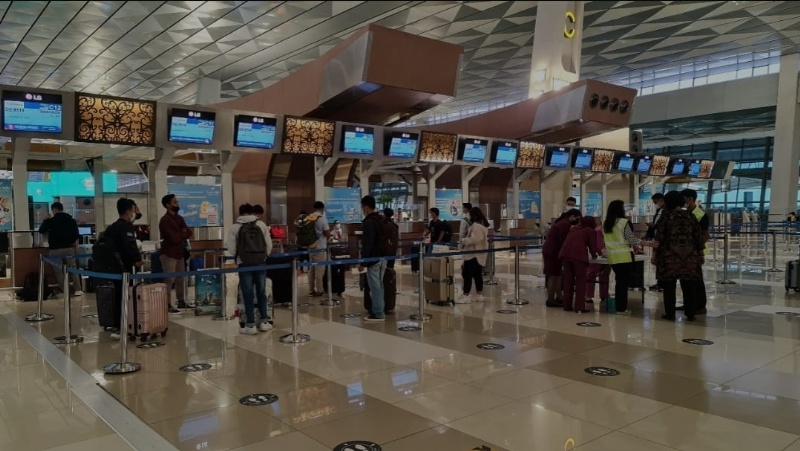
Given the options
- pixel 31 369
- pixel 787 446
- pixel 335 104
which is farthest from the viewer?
pixel 335 104

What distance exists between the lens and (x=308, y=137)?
1081 cm

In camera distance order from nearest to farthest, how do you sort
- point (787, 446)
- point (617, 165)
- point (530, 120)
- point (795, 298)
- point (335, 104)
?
point (787, 446)
point (795, 298)
point (335, 104)
point (530, 120)
point (617, 165)

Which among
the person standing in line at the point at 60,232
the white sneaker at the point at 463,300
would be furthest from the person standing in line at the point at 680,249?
the person standing in line at the point at 60,232

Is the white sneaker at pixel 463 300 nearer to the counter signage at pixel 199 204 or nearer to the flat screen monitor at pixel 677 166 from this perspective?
the counter signage at pixel 199 204

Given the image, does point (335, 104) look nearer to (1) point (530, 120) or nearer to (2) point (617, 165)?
(1) point (530, 120)

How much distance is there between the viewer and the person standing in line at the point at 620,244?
24.1ft

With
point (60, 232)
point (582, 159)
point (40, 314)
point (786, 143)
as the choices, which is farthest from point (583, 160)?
point (40, 314)

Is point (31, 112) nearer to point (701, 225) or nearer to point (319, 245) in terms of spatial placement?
point (319, 245)

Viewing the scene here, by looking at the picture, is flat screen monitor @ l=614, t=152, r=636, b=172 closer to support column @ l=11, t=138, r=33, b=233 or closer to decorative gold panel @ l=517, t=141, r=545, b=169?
decorative gold panel @ l=517, t=141, r=545, b=169

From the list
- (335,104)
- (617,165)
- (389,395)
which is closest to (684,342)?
(389,395)

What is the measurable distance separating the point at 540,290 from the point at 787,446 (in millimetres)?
6466

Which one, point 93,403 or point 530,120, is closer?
point 93,403

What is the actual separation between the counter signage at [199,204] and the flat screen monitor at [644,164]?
14.5 m

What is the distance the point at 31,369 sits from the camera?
16.7ft
